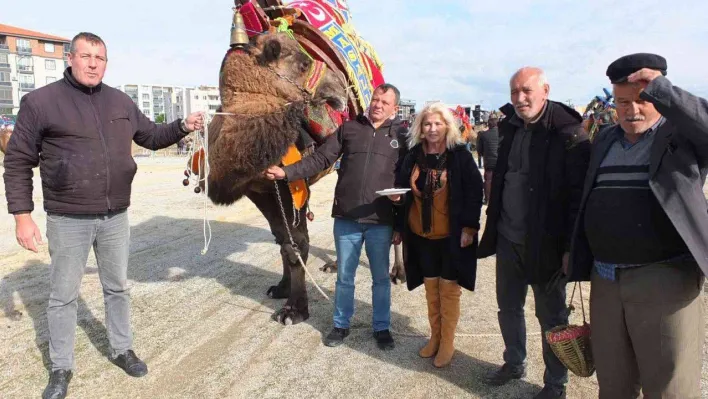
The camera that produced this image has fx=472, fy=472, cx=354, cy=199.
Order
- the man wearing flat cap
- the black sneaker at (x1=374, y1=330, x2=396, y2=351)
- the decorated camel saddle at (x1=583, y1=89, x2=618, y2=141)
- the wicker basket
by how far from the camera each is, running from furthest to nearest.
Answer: the decorated camel saddle at (x1=583, y1=89, x2=618, y2=141) → the black sneaker at (x1=374, y1=330, x2=396, y2=351) → the wicker basket → the man wearing flat cap

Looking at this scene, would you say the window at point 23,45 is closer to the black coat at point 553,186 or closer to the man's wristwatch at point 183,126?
the man's wristwatch at point 183,126

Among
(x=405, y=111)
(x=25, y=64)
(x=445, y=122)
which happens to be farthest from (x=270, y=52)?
(x=25, y=64)

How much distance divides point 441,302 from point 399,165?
1083 mm

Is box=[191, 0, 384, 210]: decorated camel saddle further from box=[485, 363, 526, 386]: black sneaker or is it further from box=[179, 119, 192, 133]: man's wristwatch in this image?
box=[485, 363, 526, 386]: black sneaker

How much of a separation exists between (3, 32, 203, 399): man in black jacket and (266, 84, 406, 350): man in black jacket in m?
1.10

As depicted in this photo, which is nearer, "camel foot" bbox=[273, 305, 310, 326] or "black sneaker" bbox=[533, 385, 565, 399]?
"black sneaker" bbox=[533, 385, 565, 399]

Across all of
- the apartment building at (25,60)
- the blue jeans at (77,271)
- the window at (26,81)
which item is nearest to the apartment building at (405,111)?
the blue jeans at (77,271)

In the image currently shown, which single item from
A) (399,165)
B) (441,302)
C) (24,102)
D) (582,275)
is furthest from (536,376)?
(24,102)

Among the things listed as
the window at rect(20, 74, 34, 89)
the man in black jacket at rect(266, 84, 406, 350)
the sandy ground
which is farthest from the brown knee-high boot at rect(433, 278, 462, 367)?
the window at rect(20, 74, 34, 89)

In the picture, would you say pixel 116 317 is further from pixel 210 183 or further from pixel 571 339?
pixel 571 339

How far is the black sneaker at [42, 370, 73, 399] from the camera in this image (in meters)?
3.05

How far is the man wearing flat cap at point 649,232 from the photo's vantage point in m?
2.01

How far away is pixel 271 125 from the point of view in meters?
3.69

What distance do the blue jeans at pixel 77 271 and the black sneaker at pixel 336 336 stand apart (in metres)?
1.53
